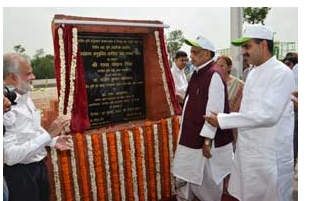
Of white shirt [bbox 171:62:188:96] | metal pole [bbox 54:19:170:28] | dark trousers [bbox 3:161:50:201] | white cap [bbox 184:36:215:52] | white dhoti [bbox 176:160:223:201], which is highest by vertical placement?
metal pole [bbox 54:19:170:28]

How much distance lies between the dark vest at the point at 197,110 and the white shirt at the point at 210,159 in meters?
0.04

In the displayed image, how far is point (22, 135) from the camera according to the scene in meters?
1.78

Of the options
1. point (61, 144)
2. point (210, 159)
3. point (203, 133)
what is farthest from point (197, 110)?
point (61, 144)

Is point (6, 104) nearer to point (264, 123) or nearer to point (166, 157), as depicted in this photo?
point (264, 123)

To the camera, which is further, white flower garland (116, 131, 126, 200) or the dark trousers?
white flower garland (116, 131, 126, 200)

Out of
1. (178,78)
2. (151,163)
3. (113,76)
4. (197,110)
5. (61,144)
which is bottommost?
(151,163)

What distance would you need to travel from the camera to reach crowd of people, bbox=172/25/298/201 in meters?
2.19

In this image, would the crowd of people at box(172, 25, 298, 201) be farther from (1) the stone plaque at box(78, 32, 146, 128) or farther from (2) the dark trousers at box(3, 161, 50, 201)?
(2) the dark trousers at box(3, 161, 50, 201)

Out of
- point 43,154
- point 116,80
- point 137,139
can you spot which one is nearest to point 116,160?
point 137,139

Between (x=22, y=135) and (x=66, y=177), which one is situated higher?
(x=22, y=135)

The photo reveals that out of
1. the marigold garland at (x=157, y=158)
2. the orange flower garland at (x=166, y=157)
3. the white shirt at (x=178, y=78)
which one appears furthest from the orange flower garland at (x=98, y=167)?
the white shirt at (x=178, y=78)

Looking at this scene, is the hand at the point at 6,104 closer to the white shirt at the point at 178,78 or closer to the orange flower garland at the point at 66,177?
the orange flower garland at the point at 66,177

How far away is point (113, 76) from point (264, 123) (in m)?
1.36

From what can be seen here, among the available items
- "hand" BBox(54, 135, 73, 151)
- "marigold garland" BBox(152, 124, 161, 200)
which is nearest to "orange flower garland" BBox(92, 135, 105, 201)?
Answer: "hand" BBox(54, 135, 73, 151)
